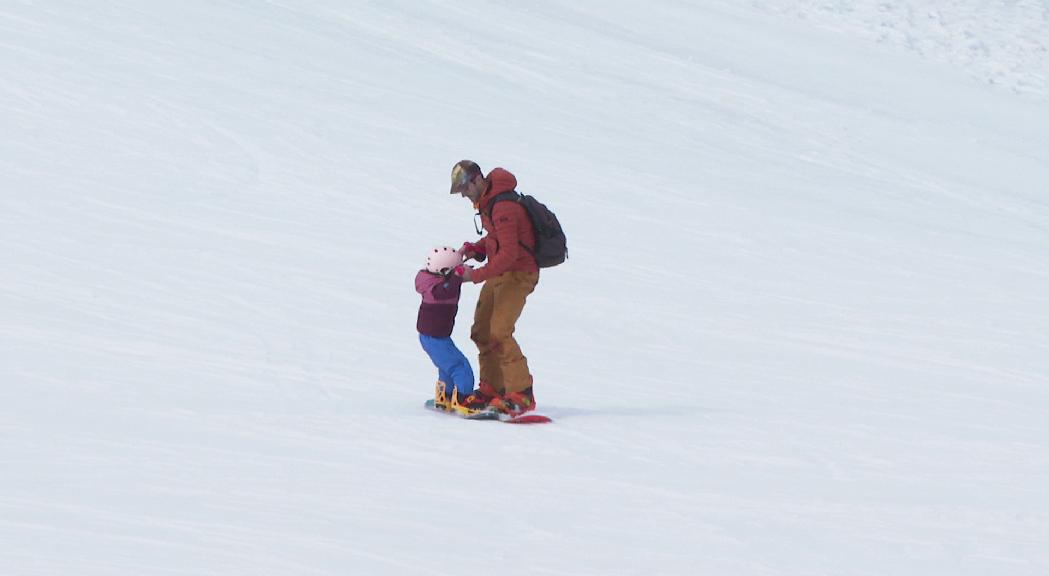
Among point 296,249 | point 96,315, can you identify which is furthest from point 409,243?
point 96,315

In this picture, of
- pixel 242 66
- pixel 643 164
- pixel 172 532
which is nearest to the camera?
pixel 172 532

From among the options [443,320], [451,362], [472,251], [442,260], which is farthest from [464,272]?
[451,362]

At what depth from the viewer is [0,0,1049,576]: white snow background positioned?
543 centimetres

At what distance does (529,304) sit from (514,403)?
13.2 feet

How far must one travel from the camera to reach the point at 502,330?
7418 mm

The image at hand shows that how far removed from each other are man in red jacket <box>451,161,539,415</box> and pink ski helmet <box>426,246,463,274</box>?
0.12 meters

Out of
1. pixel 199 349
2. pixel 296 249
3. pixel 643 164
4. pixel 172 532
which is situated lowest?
pixel 172 532

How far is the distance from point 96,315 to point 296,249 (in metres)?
2.96

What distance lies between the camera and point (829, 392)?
955 cm

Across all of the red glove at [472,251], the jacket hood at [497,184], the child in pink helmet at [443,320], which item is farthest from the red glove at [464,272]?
the jacket hood at [497,184]

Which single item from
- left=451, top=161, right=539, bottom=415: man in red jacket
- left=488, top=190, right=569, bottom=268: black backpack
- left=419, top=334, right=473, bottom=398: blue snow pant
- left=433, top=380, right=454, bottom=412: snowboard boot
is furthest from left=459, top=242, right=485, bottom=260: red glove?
left=433, top=380, right=454, bottom=412: snowboard boot

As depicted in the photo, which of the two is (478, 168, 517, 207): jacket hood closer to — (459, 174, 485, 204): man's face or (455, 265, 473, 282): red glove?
(459, 174, 485, 204): man's face

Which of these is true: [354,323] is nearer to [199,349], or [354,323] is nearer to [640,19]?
[199,349]

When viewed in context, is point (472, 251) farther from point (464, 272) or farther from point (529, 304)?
point (529, 304)
